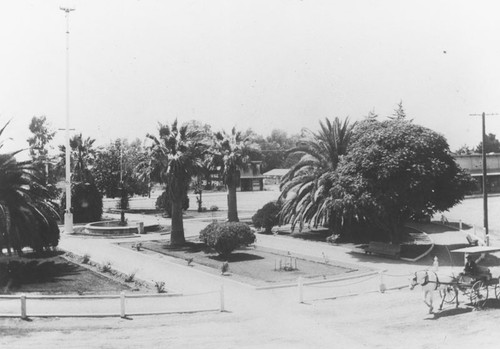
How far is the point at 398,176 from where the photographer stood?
82.6 feet

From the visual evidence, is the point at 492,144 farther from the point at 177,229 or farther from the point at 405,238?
the point at 177,229

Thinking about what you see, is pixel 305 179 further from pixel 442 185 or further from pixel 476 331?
pixel 476 331

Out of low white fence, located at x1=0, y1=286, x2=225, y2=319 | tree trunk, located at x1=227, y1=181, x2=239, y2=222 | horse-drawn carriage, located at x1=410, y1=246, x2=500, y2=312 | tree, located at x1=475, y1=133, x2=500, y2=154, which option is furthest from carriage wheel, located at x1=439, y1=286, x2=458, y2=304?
tree, located at x1=475, y1=133, x2=500, y2=154

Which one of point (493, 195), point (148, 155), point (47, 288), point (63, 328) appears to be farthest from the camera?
point (493, 195)

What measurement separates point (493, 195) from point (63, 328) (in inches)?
2511

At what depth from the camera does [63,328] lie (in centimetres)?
1399

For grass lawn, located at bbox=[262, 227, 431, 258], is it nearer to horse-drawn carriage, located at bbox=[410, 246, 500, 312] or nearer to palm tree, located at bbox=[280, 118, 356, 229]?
palm tree, located at bbox=[280, 118, 356, 229]

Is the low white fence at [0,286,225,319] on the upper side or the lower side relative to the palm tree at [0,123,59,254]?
lower

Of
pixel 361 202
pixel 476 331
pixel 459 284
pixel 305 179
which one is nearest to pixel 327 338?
pixel 476 331

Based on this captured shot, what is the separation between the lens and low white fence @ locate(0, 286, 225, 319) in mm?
15094

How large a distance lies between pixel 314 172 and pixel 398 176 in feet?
26.6

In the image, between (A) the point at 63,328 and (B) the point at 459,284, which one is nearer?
(A) the point at 63,328

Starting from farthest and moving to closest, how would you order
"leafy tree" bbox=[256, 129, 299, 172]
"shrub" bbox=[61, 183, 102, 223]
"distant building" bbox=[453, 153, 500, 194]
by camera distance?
"leafy tree" bbox=[256, 129, 299, 172] < "distant building" bbox=[453, 153, 500, 194] < "shrub" bbox=[61, 183, 102, 223]

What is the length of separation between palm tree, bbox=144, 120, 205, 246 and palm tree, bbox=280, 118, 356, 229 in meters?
6.94
